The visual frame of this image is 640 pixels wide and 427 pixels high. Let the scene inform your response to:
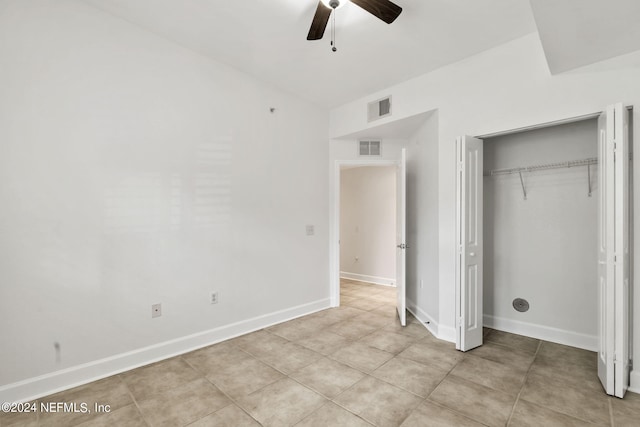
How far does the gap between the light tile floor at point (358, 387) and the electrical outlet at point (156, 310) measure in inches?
17.0

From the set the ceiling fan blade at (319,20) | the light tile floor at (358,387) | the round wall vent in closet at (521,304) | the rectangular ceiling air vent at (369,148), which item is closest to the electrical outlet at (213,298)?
the light tile floor at (358,387)

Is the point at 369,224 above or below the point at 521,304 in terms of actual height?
above

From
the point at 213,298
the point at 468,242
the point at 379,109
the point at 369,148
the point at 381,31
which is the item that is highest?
the point at 381,31

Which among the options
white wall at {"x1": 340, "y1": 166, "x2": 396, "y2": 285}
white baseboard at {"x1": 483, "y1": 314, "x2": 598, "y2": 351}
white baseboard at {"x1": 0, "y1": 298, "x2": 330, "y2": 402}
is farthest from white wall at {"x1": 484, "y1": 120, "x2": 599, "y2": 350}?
white baseboard at {"x1": 0, "y1": 298, "x2": 330, "y2": 402}

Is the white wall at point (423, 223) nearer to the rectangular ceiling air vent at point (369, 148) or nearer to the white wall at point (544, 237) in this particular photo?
the rectangular ceiling air vent at point (369, 148)

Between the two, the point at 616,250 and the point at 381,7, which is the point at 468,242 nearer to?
the point at 616,250

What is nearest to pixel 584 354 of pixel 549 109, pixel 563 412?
pixel 563 412

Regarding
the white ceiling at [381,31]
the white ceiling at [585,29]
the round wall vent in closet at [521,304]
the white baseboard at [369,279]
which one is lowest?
the white baseboard at [369,279]

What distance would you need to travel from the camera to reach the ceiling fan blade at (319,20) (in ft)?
6.89

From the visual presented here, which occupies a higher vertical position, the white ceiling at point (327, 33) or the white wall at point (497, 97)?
the white ceiling at point (327, 33)

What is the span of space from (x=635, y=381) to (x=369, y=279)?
13.6ft

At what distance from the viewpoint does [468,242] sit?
118 inches

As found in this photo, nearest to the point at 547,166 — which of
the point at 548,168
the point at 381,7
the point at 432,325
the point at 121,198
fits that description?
the point at 548,168

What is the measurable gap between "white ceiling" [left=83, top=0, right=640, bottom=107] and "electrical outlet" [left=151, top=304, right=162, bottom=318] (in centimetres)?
254
